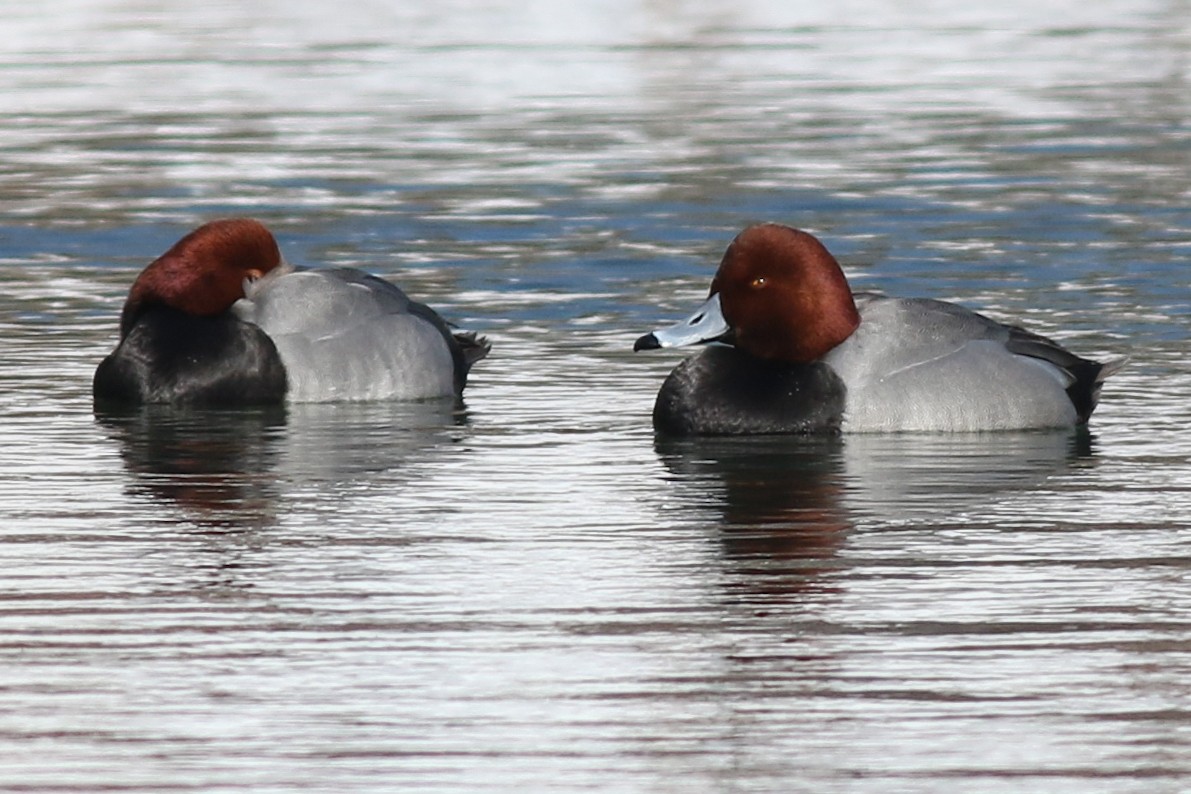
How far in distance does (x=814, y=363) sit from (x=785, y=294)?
276 millimetres

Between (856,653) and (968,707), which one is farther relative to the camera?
(856,653)

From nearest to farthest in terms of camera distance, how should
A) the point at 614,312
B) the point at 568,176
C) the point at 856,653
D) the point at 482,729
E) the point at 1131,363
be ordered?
the point at 482,729
the point at 856,653
the point at 1131,363
the point at 614,312
the point at 568,176

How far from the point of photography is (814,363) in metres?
9.86

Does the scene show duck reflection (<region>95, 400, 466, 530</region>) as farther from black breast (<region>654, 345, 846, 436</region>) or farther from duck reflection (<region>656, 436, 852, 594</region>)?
duck reflection (<region>656, 436, 852, 594</region>)

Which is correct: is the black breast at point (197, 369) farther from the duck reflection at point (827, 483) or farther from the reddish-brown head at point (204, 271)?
the duck reflection at point (827, 483)

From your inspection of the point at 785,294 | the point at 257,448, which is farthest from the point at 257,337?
the point at 785,294

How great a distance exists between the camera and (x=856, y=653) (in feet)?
20.8

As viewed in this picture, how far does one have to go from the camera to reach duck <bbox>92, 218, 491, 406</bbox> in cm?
1086

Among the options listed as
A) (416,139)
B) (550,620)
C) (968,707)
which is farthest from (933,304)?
(416,139)

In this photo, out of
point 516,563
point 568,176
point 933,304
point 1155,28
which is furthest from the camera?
point 1155,28

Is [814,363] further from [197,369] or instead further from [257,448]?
[197,369]

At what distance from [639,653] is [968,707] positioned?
89 centimetres

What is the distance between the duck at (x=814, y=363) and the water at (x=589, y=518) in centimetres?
14

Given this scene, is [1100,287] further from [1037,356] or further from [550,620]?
[550,620]
